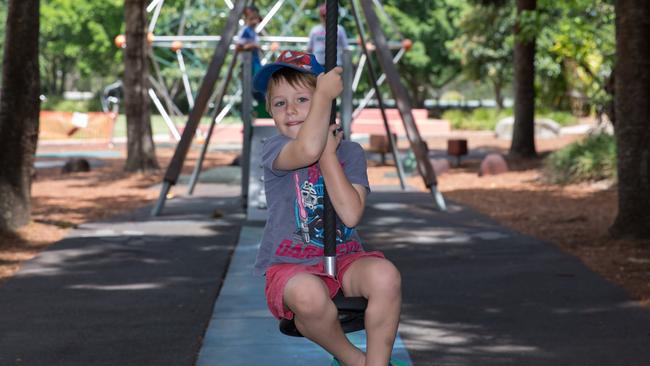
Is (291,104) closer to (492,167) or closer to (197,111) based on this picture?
(197,111)

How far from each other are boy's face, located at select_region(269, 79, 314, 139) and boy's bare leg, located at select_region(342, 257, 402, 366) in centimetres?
61

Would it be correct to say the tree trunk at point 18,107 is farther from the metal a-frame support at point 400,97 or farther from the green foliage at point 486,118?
the green foliage at point 486,118

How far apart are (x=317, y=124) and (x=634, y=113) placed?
7007 millimetres

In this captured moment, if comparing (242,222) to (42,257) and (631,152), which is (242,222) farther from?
(631,152)

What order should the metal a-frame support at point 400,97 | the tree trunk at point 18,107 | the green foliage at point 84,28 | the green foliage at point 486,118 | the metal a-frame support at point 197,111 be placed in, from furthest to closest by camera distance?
the green foliage at point 84,28
the green foliage at point 486,118
the metal a-frame support at point 400,97
the metal a-frame support at point 197,111
the tree trunk at point 18,107

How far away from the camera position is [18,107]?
36.7 feet

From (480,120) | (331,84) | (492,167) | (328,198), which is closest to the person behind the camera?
(331,84)

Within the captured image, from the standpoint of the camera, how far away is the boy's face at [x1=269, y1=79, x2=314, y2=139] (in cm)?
409

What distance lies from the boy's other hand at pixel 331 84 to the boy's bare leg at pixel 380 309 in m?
0.68

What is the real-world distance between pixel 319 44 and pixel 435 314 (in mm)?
7781

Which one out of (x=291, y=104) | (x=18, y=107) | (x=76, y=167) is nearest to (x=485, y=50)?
(x=76, y=167)

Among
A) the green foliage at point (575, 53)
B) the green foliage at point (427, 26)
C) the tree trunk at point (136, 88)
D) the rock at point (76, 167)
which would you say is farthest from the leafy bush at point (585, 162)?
the green foliage at point (427, 26)

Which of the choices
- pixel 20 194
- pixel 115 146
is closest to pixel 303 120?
pixel 20 194

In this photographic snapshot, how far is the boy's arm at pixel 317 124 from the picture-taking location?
3.75 metres
